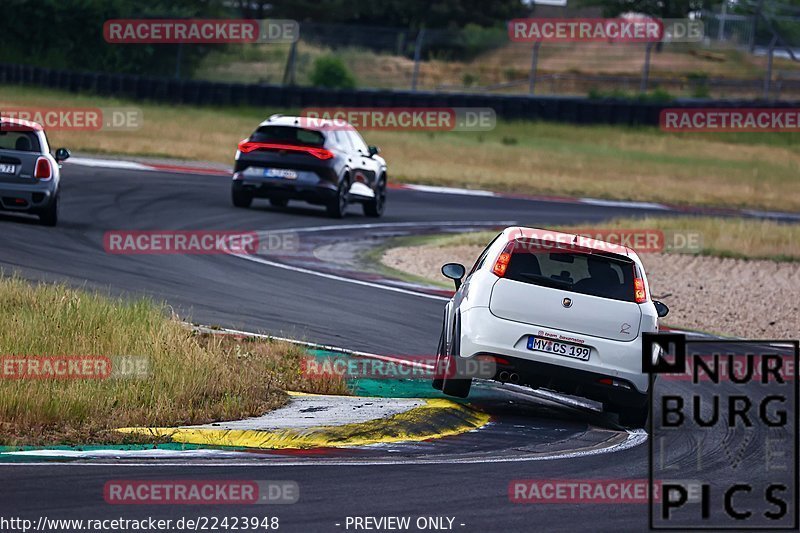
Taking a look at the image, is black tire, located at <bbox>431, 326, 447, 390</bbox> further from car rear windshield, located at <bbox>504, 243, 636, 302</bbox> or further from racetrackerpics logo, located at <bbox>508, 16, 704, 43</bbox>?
racetrackerpics logo, located at <bbox>508, 16, 704, 43</bbox>

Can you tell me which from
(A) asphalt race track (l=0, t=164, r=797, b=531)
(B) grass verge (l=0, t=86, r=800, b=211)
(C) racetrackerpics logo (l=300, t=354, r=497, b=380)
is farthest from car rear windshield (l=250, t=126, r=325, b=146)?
(C) racetrackerpics logo (l=300, t=354, r=497, b=380)

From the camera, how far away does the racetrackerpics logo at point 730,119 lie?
43656 millimetres

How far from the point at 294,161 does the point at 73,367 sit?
13.7 metres

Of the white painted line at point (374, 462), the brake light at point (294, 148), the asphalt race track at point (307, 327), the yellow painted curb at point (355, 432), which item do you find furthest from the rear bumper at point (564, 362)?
the brake light at point (294, 148)

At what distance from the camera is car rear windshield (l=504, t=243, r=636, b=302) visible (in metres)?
10.7

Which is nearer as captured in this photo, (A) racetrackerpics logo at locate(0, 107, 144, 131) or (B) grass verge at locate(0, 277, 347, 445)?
(B) grass verge at locate(0, 277, 347, 445)

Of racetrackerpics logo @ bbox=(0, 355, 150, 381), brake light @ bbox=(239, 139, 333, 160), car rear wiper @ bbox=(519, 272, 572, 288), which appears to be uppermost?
brake light @ bbox=(239, 139, 333, 160)

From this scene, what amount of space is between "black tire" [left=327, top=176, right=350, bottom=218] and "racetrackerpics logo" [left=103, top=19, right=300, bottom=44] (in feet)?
71.2

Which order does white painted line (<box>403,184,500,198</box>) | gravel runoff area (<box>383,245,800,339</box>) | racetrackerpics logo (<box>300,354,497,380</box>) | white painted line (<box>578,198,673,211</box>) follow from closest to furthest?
racetrackerpics logo (<box>300,354,497,380</box>) → gravel runoff area (<box>383,245,800,339</box>) → white painted line (<box>403,184,500,198</box>) → white painted line (<box>578,198,673,211</box>)

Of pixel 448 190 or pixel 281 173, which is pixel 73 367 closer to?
pixel 281 173

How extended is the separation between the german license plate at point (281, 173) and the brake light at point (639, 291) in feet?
43.4

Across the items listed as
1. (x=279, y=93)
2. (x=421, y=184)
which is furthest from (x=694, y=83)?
(x=421, y=184)

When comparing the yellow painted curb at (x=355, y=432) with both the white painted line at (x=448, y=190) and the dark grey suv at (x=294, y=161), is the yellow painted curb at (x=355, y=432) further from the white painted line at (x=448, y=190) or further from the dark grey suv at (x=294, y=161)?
the white painted line at (x=448, y=190)

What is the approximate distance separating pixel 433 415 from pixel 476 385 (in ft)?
6.72
